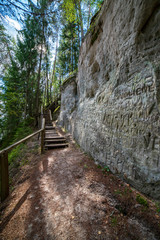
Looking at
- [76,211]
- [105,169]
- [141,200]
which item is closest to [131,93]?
[141,200]

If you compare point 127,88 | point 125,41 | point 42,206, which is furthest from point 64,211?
point 125,41

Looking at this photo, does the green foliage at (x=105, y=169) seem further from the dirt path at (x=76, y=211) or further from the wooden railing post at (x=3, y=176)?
the wooden railing post at (x=3, y=176)

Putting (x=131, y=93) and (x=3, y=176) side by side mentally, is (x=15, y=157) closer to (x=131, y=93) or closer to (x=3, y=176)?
(x=3, y=176)

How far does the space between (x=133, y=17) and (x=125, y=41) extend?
1.48 feet

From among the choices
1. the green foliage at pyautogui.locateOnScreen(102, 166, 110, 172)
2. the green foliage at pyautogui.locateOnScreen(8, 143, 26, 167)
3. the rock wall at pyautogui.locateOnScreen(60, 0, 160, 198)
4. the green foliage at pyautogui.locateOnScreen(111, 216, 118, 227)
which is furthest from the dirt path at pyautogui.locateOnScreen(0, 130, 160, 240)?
the green foliage at pyautogui.locateOnScreen(8, 143, 26, 167)

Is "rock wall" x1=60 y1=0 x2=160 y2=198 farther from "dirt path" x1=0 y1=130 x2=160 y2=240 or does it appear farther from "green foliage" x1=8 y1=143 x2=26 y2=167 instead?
"green foliage" x1=8 y1=143 x2=26 y2=167

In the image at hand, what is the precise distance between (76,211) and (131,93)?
9.35ft

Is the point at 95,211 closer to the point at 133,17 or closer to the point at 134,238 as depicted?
the point at 134,238

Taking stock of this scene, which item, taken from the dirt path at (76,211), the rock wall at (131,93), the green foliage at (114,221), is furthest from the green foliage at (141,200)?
the green foliage at (114,221)

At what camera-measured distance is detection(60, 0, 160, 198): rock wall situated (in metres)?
2.00

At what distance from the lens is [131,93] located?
2502mm

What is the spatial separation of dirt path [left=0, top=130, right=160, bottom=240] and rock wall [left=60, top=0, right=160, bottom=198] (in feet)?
1.63

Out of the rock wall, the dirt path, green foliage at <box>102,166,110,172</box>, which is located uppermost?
the rock wall

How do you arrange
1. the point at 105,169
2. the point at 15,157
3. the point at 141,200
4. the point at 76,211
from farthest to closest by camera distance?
the point at 15,157 < the point at 105,169 < the point at 141,200 < the point at 76,211
